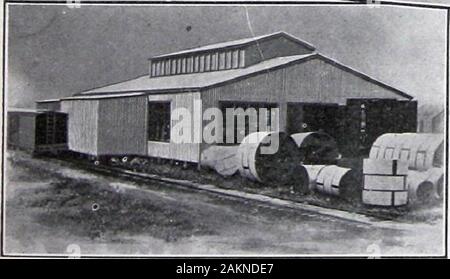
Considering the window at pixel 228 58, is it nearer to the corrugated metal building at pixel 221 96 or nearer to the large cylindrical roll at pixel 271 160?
the corrugated metal building at pixel 221 96

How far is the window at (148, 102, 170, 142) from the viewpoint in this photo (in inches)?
276

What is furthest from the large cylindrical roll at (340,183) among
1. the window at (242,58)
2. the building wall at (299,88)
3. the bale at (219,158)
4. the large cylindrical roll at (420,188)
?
the window at (242,58)

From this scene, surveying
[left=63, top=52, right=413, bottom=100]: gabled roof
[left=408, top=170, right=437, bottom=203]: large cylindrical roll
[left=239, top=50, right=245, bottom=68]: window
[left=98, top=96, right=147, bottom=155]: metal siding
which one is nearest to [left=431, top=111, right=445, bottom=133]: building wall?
[left=63, top=52, right=413, bottom=100]: gabled roof

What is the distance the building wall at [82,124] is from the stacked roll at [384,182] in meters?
2.62

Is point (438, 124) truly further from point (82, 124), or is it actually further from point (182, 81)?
point (82, 124)

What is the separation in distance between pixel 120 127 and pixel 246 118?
121 centimetres

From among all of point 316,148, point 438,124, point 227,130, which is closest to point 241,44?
point 227,130

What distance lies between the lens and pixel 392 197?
695 cm

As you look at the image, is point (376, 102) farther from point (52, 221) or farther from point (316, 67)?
point (52, 221)

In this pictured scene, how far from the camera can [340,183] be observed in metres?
6.88

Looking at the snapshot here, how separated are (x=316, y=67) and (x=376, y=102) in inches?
26.4

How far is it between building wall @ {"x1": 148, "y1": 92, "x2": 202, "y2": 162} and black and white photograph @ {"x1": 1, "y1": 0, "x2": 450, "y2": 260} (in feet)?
0.04

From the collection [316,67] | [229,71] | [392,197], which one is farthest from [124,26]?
[392,197]

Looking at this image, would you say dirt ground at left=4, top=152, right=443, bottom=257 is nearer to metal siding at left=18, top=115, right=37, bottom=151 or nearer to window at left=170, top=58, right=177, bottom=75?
metal siding at left=18, top=115, right=37, bottom=151
